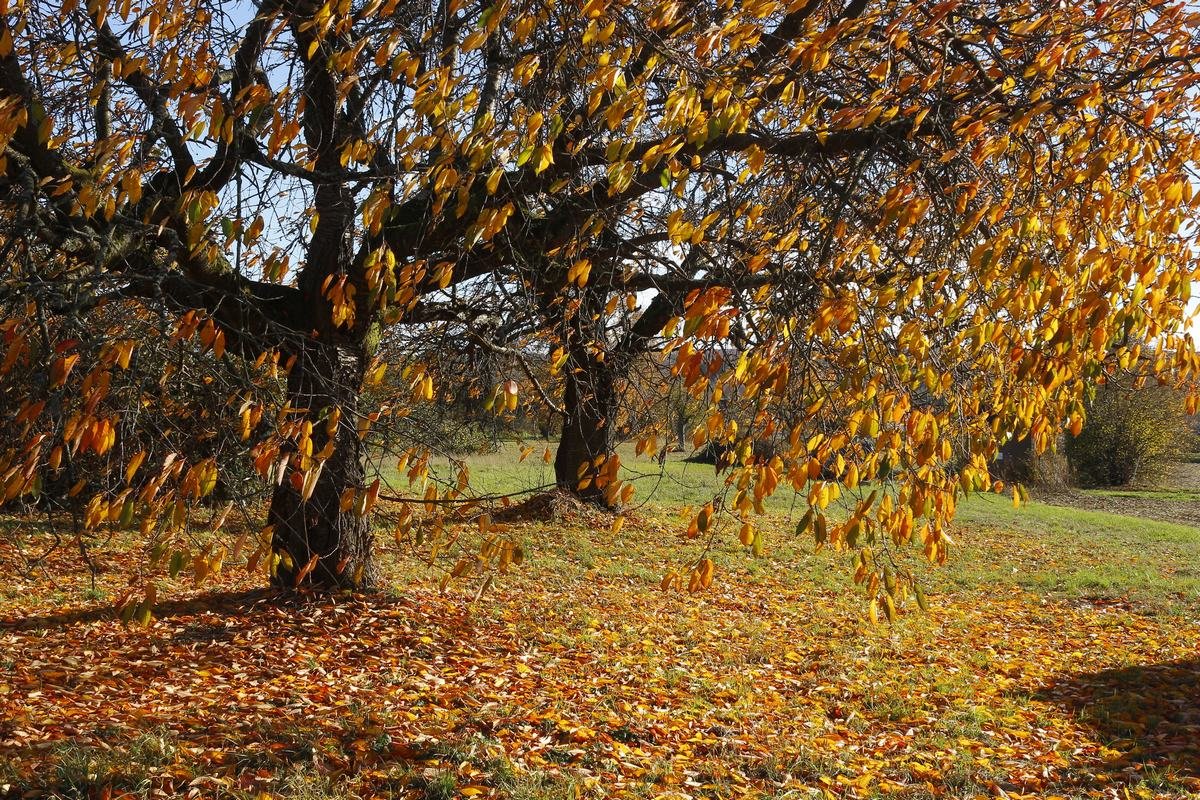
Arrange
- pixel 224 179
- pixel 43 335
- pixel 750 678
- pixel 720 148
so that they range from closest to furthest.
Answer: pixel 43 335 → pixel 720 148 → pixel 224 179 → pixel 750 678

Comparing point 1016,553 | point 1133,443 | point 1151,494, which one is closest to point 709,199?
point 1016,553

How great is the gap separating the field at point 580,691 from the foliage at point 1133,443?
18.3 m

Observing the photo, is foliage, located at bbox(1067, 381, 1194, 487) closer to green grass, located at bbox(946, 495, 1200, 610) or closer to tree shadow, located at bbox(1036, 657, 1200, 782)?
green grass, located at bbox(946, 495, 1200, 610)

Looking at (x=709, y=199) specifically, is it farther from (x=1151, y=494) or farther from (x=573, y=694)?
(x=1151, y=494)

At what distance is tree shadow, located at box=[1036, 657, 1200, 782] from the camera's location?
473 centimetres

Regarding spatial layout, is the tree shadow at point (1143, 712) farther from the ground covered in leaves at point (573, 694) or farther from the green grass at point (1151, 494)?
the green grass at point (1151, 494)

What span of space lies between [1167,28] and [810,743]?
4.21 metres

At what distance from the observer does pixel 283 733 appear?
4.07m

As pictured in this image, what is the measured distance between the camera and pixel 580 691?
16.9ft

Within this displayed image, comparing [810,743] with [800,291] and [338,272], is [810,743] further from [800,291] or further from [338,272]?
[338,272]

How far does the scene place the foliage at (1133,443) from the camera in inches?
976

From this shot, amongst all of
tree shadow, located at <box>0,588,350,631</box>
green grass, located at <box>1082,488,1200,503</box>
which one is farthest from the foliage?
tree shadow, located at <box>0,588,350,631</box>

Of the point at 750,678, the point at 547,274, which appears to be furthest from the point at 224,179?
the point at 750,678

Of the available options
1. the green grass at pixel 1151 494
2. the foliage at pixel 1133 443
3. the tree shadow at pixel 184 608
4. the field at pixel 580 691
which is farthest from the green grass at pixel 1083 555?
the foliage at pixel 1133 443
